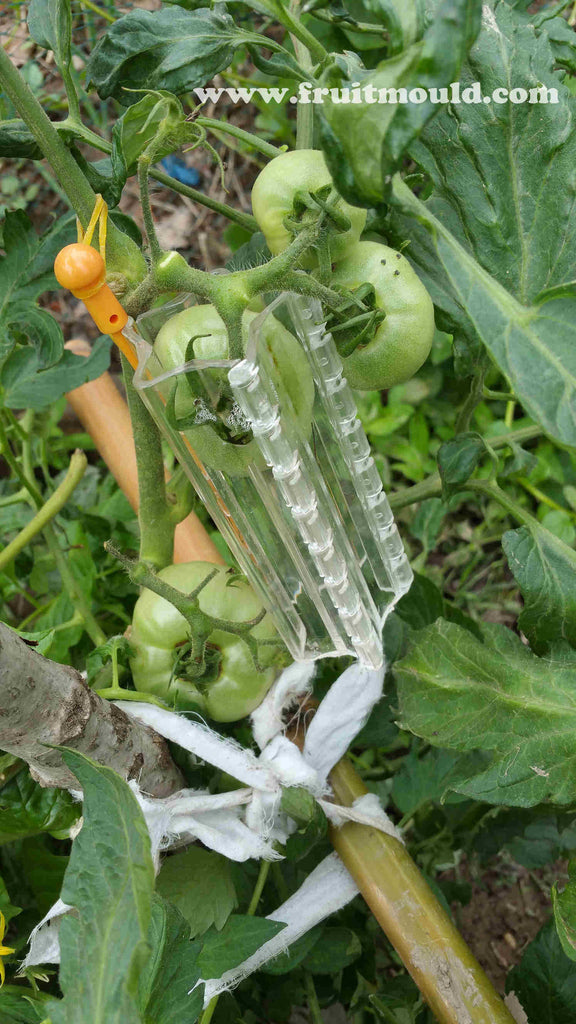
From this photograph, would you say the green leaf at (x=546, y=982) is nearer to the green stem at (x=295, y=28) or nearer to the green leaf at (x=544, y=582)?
the green leaf at (x=544, y=582)

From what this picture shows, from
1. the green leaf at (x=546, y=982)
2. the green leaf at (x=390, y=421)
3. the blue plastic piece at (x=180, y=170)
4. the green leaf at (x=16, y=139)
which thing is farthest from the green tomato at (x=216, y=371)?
the blue plastic piece at (x=180, y=170)

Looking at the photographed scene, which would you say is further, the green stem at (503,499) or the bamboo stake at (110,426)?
the bamboo stake at (110,426)

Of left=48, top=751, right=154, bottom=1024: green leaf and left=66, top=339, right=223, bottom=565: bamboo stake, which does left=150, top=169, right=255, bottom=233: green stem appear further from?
left=48, top=751, right=154, bottom=1024: green leaf

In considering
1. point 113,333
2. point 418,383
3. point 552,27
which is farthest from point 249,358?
point 418,383

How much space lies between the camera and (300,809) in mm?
729

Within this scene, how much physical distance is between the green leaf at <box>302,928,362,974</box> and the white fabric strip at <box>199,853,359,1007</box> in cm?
8

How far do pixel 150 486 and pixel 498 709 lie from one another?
0.36 metres

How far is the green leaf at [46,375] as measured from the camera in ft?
2.97

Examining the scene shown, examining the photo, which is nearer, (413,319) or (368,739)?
(413,319)

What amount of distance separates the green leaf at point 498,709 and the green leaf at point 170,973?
0.78 feet

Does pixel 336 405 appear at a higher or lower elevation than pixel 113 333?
lower

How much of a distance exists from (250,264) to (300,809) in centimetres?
47

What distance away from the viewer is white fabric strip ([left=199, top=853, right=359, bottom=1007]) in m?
0.76

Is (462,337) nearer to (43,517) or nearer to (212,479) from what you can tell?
(212,479)
